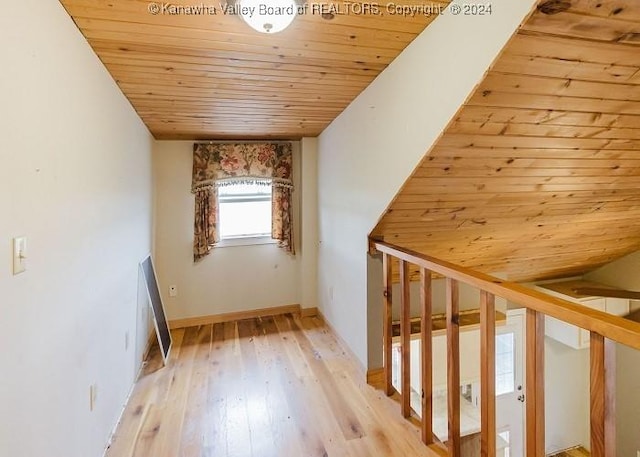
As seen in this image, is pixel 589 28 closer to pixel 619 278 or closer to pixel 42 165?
pixel 42 165

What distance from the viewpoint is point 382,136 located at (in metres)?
2.20

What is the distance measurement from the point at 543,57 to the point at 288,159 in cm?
272

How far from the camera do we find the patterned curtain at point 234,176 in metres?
3.55

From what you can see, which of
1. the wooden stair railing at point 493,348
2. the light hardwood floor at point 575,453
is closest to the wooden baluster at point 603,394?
the wooden stair railing at point 493,348

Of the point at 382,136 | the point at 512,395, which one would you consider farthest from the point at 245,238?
the point at 512,395

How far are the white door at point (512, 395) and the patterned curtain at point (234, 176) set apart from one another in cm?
265

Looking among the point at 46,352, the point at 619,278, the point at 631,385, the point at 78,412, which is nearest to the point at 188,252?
the point at 78,412

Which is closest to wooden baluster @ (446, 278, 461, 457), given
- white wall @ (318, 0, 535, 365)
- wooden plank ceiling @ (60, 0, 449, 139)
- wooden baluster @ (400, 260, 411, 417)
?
wooden baluster @ (400, 260, 411, 417)

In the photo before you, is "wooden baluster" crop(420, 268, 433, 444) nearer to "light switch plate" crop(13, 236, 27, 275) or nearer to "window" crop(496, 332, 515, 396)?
"light switch plate" crop(13, 236, 27, 275)

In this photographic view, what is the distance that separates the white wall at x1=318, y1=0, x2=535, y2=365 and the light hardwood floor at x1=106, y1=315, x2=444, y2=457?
352 mm

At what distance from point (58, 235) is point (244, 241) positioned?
2.46 meters

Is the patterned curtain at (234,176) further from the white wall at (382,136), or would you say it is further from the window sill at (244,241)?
the white wall at (382,136)

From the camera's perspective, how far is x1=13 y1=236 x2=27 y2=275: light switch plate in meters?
1.04

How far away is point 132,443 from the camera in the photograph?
1905 millimetres
